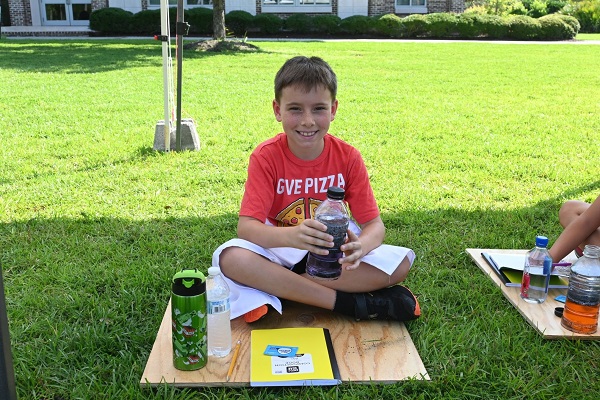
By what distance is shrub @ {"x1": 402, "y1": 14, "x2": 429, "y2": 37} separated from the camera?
2416cm

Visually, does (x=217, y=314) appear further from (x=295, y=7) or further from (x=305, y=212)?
(x=295, y=7)

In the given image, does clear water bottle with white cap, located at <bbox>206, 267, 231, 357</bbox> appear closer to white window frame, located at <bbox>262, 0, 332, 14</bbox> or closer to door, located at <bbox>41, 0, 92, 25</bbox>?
white window frame, located at <bbox>262, 0, 332, 14</bbox>

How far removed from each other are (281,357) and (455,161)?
13.0 ft

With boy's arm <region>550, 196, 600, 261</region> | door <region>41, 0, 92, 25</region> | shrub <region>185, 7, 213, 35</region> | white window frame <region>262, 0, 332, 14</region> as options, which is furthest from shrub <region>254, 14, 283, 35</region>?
boy's arm <region>550, 196, 600, 261</region>

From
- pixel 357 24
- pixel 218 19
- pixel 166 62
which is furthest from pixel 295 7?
pixel 166 62

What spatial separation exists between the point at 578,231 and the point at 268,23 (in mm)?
23185

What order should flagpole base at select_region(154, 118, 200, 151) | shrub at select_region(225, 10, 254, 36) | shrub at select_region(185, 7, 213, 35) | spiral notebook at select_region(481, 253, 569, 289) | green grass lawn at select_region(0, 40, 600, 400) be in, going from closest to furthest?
green grass lawn at select_region(0, 40, 600, 400) < spiral notebook at select_region(481, 253, 569, 289) < flagpole base at select_region(154, 118, 200, 151) < shrub at select_region(185, 7, 213, 35) < shrub at select_region(225, 10, 254, 36)

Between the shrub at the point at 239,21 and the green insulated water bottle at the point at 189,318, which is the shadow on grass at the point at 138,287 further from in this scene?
the shrub at the point at 239,21

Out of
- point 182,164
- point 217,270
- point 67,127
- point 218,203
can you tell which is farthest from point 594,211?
point 67,127

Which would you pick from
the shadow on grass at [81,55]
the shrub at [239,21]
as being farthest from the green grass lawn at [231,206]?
the shrub at [239,21]

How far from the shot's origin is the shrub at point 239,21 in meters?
25.1

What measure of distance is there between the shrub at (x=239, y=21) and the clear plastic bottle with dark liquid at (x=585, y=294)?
77.6 ft

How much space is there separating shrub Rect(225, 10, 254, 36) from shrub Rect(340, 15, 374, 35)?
3.90m

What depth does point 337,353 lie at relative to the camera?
277 cm
